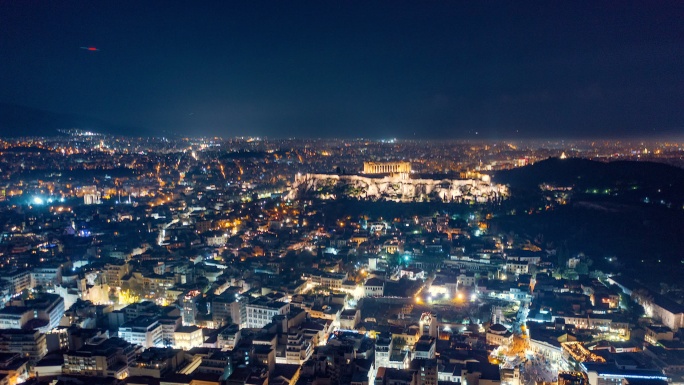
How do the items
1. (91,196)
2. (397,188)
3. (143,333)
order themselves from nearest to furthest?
(143,333)
(91,196)
(397,188)

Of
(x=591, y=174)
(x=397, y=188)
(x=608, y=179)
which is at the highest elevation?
(x=591, y=174)

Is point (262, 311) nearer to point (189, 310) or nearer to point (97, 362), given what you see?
point (189, 310)

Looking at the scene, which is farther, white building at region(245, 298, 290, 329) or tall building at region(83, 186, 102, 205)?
tall building at region(83, 186, 102, 205)

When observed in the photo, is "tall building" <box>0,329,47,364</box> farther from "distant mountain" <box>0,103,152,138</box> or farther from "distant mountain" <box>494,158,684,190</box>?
"distant mountain" <box>0,103,152,138</box>

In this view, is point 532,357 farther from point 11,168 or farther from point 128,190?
point 11,168

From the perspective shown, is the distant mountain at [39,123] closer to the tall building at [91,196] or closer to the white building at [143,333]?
the tall building at [91,196]

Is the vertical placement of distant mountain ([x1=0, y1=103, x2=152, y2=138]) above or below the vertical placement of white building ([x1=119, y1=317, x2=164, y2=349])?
above

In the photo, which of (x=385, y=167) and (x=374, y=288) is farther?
(x=385, y=167)

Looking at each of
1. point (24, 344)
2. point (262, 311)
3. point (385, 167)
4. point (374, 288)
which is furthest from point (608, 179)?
point (24, 344)

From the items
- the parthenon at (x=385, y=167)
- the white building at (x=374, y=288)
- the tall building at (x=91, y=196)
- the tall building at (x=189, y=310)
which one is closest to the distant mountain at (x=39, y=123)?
the tall building at (x=91, y=196)

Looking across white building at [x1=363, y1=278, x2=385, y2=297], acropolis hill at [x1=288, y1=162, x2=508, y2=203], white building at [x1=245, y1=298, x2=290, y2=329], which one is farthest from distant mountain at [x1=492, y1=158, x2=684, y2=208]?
white building at [x1=245, y1=298, x2=290, y2=329]
